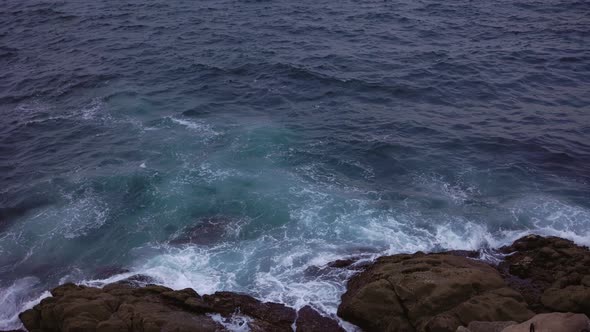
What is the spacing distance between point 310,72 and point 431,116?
12.8 metres

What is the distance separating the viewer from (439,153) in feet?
112

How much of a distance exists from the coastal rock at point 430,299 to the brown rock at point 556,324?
2.28 meters

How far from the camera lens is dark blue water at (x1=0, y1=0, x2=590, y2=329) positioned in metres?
Answer: 26.5

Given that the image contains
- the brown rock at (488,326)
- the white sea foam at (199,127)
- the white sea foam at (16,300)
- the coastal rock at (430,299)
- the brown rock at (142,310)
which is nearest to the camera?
the brown rock at (488,326)

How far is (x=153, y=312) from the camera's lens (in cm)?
1980

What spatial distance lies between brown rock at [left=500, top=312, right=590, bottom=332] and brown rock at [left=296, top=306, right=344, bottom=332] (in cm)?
765

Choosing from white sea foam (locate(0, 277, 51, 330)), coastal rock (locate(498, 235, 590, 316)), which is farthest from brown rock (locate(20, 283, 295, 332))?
coastal rock (locate(498, 235, 590, 316))

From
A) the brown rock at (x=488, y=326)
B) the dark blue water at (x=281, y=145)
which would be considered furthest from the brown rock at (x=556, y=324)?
the dark blue water at (x=281, y=145)

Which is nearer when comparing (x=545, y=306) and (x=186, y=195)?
(x=545, y=306)

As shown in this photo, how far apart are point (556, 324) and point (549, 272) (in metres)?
8.03

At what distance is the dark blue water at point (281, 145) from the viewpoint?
86.8 feet

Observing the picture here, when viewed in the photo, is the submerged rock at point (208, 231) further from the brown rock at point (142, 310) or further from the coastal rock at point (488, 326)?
the coastal rock at point (488, 326)

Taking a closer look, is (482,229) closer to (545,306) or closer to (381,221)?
(381,221)

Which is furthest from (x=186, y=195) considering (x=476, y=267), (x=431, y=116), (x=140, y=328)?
(x=431, y=116)
